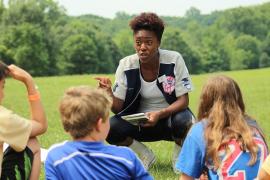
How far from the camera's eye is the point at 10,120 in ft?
12.5

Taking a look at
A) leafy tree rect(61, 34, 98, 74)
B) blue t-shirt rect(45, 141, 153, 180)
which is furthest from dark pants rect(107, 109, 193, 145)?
leafy tree rect(61, 34, 98, 74)

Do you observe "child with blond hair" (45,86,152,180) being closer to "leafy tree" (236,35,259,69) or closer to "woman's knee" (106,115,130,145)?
"woman's knee" (106,115,130,145)

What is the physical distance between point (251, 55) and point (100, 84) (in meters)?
88.0

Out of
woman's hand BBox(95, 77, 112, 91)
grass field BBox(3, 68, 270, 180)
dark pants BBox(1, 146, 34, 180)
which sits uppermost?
woman's hand BBox(95, 77, 112, 91)

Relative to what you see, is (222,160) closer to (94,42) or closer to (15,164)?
(15,164)

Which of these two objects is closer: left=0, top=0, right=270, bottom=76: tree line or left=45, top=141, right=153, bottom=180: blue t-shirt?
left=45, top=141, right=153, bottom=180: blue t-shirt

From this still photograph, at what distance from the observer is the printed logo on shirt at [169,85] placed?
19.7 feet

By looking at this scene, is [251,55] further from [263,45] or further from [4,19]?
[4,19]

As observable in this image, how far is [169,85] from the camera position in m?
6.02

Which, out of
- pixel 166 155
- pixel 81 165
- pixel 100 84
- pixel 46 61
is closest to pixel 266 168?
pixel 81 165

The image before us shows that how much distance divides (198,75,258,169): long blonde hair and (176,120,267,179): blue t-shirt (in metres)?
0.03

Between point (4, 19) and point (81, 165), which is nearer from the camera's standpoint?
point (81, 165)

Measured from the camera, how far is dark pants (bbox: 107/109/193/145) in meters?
5.86

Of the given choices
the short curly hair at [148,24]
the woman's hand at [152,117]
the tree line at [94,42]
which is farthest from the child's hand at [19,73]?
the tree line at [94,42]
